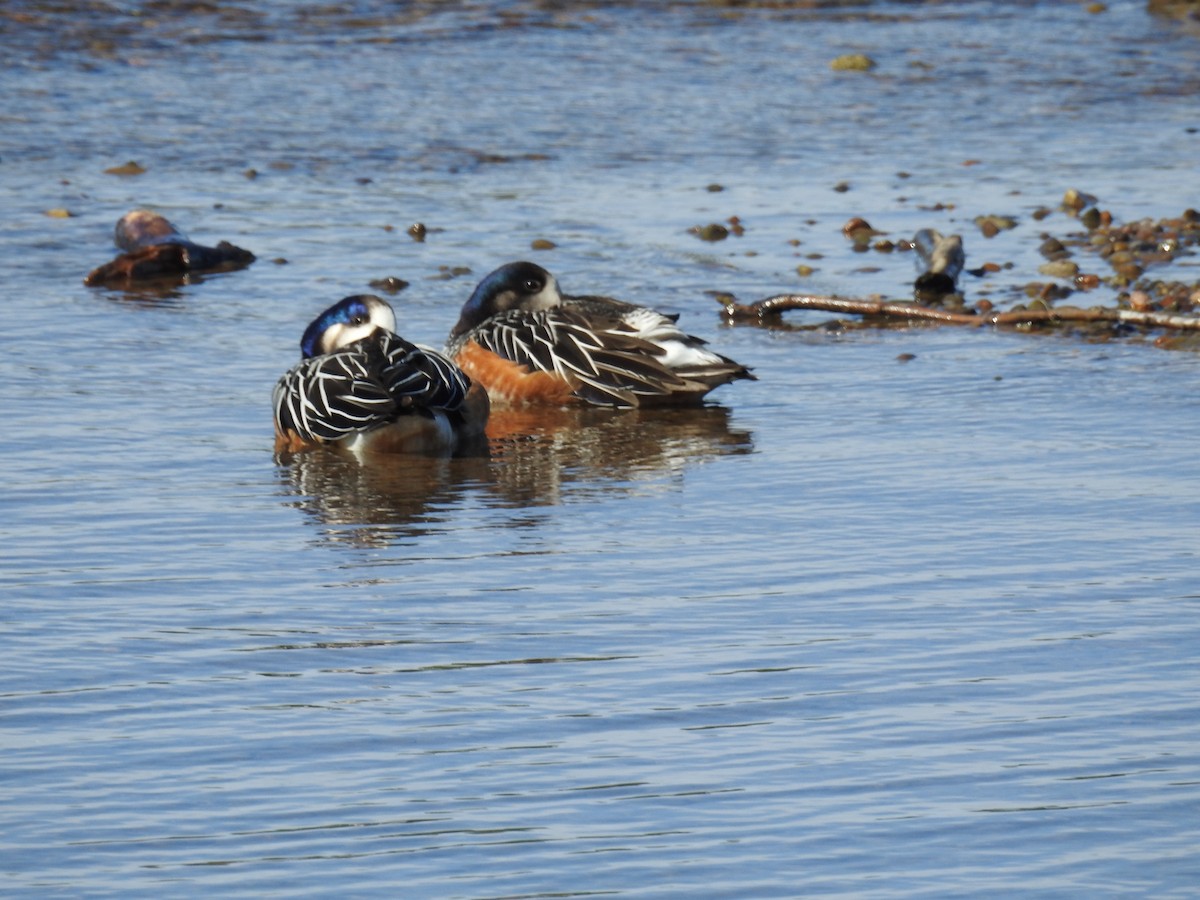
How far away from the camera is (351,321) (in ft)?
32.1

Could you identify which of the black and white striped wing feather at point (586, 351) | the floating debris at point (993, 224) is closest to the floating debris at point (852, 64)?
the floating debris at point (993, 224)

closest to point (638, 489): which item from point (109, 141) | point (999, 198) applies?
point (999, 198)

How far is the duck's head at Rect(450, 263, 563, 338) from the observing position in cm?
1090

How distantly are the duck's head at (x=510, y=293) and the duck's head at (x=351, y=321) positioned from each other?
3.87 feet

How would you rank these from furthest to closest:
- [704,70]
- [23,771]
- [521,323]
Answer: [704,70], [521,323], [23,771]

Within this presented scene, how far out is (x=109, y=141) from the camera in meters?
17.1

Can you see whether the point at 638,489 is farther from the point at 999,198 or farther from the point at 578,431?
the point at 999,198

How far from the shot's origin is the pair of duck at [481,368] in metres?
9.05

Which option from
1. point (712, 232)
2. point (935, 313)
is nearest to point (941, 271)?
point (935, 313)

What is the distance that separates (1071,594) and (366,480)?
3.15m

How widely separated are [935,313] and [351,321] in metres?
3.14

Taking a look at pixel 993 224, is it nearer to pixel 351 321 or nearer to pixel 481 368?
pixel 481 368

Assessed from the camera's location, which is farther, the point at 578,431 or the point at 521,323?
Result: the point at 521,323

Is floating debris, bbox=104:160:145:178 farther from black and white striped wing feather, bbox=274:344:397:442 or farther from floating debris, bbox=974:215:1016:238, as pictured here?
black and white striped wing feather, bbox=274:344:397:442
